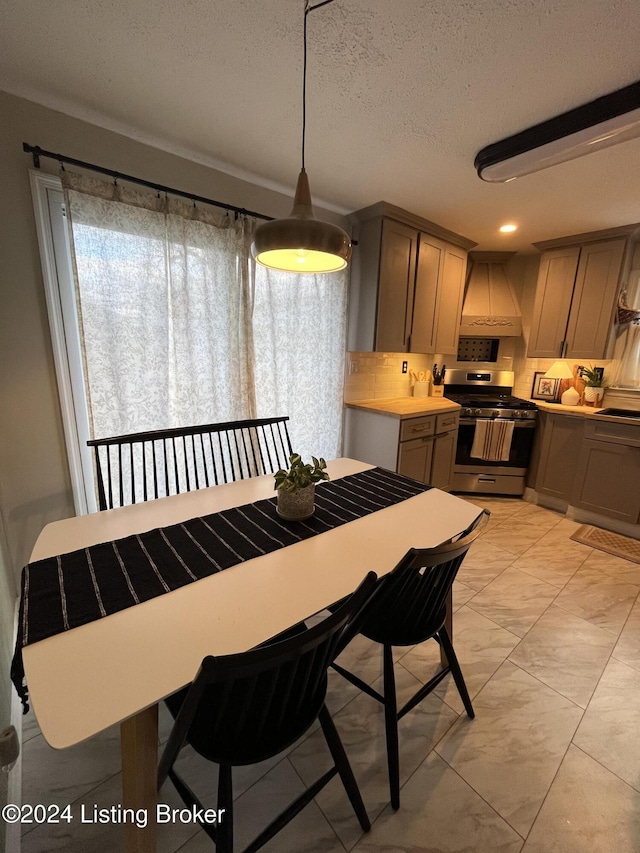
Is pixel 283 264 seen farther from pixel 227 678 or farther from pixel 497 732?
pixel 497 732

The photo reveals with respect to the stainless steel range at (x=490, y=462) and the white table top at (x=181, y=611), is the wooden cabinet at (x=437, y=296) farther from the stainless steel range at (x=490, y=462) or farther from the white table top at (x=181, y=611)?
the white table top at (x=181, y=611)

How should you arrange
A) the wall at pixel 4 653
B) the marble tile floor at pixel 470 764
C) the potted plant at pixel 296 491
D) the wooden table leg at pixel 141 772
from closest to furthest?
1. the wooden table leg at pixel 141 772
2. the wall at pixel 4 653
3. the marble tile floor at pixel 470 764
4. the potted plant at pixel 296 491

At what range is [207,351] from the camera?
7.36 ft

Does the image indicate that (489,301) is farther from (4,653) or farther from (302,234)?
(4,653)

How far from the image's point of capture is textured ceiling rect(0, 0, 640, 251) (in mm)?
1202

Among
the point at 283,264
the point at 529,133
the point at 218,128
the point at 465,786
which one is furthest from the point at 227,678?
the point at 529,133

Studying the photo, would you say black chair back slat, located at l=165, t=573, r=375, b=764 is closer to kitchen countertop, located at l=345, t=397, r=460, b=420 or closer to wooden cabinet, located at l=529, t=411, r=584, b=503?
kitchen countertop, located at l=345, t=397, r=460, b=420

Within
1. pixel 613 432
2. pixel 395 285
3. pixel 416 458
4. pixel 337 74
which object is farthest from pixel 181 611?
pixel 613 432

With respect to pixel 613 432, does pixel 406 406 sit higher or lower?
higher

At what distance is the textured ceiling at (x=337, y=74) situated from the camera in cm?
120

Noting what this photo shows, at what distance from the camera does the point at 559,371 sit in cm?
374

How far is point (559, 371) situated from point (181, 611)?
411cm

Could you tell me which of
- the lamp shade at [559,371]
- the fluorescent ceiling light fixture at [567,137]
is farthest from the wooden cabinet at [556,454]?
the fluorescent ceiling light fixture at [567,137]

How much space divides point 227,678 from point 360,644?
55.9 inches
